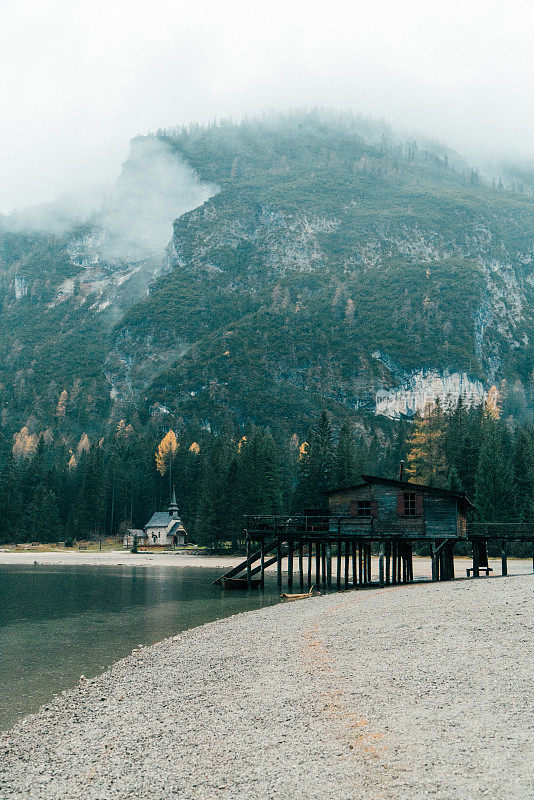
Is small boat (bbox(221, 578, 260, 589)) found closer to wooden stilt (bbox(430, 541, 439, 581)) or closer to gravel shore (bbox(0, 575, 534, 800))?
wooden stilt (bbox(430, 541, 439, 581))

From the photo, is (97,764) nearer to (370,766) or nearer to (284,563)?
(370,766)

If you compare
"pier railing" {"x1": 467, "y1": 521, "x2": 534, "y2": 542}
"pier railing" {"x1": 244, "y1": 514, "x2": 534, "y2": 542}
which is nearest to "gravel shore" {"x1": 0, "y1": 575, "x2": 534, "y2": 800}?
"pier railing" {"x1": 244, "y1": 514, "x2": 534, "y2": 542}

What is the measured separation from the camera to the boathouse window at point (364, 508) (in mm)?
48000

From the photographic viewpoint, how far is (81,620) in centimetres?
3466

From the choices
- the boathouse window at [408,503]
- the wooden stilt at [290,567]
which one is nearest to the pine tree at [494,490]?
the boathouse window at [408,503]

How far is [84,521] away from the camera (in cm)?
13538

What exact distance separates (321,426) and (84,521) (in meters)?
54.5

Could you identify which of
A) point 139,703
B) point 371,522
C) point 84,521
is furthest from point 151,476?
point 139,703

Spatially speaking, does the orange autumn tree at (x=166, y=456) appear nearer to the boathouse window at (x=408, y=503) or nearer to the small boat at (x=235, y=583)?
the small boat at (x=235, y=583)

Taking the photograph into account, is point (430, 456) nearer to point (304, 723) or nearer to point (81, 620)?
point (81, 620)

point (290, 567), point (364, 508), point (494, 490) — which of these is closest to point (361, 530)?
point (364, 508)

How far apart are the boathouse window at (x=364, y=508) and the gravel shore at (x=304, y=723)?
79.5 feet

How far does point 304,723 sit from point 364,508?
117 ft

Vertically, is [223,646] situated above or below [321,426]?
below
